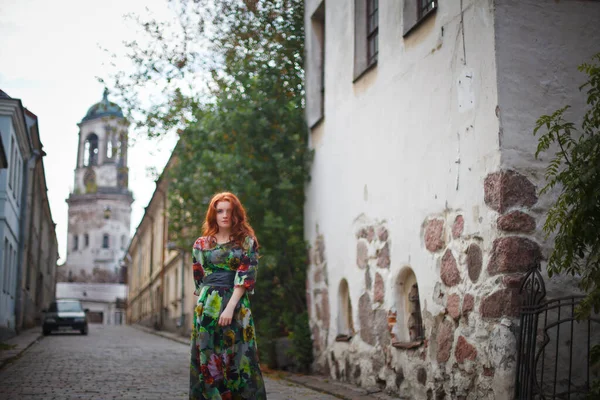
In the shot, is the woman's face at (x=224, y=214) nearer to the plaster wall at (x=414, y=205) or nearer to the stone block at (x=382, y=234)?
the plaster wall at (x=414, y=205)

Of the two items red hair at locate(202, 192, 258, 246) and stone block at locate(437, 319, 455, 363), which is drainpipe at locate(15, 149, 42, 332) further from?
red hair at locate(202, 192, 258, 246)

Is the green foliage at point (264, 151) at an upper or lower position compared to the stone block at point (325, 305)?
upper

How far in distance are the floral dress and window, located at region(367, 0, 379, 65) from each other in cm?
476

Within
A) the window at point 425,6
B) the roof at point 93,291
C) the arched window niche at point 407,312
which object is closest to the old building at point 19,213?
the arched window niche at point 407,312

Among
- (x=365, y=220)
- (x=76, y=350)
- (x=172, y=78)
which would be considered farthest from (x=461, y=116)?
(x=76, y=350)

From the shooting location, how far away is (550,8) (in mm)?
7211

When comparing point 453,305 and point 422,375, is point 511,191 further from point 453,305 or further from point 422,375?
point 422,375

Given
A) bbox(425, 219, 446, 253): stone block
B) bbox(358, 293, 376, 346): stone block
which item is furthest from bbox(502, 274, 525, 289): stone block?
bbox(358, 293, 376, 346): stone block

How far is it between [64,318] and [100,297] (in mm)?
48986

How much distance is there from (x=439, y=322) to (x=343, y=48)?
474 centimetres

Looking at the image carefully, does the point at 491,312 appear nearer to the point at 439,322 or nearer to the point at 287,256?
the point at 439,322

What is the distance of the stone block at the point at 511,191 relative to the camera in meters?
6.83

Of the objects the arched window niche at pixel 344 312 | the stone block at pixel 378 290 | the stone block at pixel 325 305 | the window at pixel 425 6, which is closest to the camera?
the window at pixel 425 6

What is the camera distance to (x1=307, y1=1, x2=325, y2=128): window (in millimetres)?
12750
